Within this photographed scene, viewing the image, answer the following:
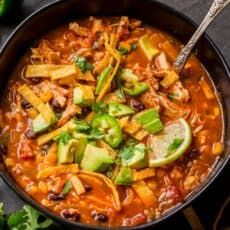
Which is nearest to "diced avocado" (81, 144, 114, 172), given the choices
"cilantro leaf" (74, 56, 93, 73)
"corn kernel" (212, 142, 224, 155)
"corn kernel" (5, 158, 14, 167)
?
"corn kernel" (5, 158, 14, 167)

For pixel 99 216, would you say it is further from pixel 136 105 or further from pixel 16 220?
pixel 136 105

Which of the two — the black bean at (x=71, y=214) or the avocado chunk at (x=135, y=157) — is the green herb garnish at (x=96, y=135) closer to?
the avocado chunk at (x=135, y=157)

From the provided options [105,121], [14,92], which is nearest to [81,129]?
[105,121]

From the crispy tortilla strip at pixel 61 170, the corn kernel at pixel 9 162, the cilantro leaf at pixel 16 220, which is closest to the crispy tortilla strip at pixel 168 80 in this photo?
the crispy tortilla strip at pixel 61 170

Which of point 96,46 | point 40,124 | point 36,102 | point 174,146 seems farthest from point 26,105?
point 174,146

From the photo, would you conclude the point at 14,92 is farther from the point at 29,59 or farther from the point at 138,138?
the point at 138,138

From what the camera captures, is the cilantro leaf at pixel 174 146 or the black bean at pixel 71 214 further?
the cilantro leaf at pixel 174 146

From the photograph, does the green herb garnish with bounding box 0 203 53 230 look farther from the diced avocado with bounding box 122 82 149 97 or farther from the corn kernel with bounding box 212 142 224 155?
the corn kernel with bounding box 212 142 224 155
